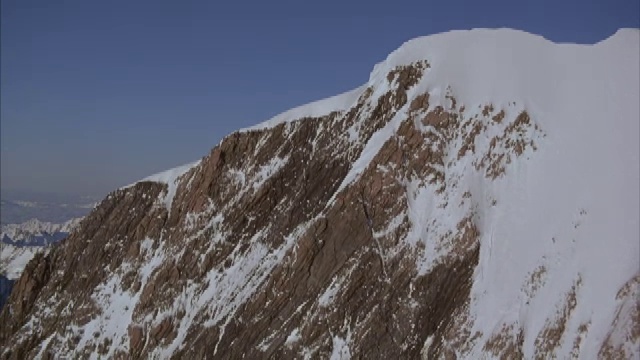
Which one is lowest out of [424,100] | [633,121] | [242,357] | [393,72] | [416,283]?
[242,357]

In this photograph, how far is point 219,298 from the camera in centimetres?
5303

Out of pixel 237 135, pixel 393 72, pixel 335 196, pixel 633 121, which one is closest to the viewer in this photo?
pixel 633 121

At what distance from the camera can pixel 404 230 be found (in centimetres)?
4684

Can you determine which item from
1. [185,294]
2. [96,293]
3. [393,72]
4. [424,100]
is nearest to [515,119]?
[424,100]

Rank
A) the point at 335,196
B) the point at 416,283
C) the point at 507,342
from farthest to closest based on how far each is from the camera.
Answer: the point at 335,196
the point at 416,283
the point at 507,342

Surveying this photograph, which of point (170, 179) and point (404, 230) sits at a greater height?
point (170, 179)

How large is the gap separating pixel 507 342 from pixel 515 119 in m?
19.1

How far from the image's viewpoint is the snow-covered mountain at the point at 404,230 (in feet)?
121

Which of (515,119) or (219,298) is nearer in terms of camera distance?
(515,119)

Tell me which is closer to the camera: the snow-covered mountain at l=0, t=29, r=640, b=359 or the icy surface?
the snow-covered mountain at l=0, t=29, r=640, b=359

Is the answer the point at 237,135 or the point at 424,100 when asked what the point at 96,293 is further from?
the point at 424,100

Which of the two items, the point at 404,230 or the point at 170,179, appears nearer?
the point at 404,230

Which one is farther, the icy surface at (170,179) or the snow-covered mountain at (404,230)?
the icy surface at (170,179)

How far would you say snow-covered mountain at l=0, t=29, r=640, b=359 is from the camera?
121 ft
